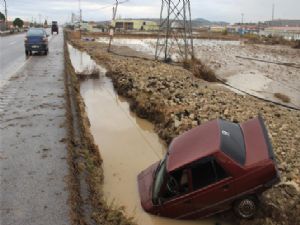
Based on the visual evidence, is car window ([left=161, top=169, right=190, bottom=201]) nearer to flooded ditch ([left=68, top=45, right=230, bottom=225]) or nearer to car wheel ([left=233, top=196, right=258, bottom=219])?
flooded ditch ([left=68, top=45, right=230, bottom=225])

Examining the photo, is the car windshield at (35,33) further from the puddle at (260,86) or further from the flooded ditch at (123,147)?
the puddle at (260,86)

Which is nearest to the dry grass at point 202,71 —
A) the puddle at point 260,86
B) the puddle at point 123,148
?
the puddle at point 260,86

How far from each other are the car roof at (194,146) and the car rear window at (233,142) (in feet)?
0.36

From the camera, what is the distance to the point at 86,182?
7996 millimetres

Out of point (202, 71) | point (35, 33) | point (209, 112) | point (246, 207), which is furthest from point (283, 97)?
point (35, 33)

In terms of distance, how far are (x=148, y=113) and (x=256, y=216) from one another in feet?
26.7

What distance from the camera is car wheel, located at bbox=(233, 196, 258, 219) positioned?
680cm

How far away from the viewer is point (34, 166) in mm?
8523

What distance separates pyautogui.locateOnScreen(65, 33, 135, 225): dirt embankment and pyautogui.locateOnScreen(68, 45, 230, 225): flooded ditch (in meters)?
0.41

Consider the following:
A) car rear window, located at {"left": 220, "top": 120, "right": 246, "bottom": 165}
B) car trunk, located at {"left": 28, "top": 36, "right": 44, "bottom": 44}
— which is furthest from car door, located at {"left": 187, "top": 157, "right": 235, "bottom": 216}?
car trunk, located at {"left": 28, "top": 36, "right": 44, "bottom": 44}

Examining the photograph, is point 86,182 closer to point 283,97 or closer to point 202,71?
point 283,97

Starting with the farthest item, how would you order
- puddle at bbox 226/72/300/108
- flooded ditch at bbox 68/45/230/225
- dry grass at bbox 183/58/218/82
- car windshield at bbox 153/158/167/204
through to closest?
dry grass at bbox 183/58/218/82
puddle at bbox 226/72/300/108
flooded ditch at bbox 68/45/230/225
car windshield at bbox 153/158/167/204

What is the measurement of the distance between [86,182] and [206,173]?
252 cm

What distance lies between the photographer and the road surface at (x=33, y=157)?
6707mm
